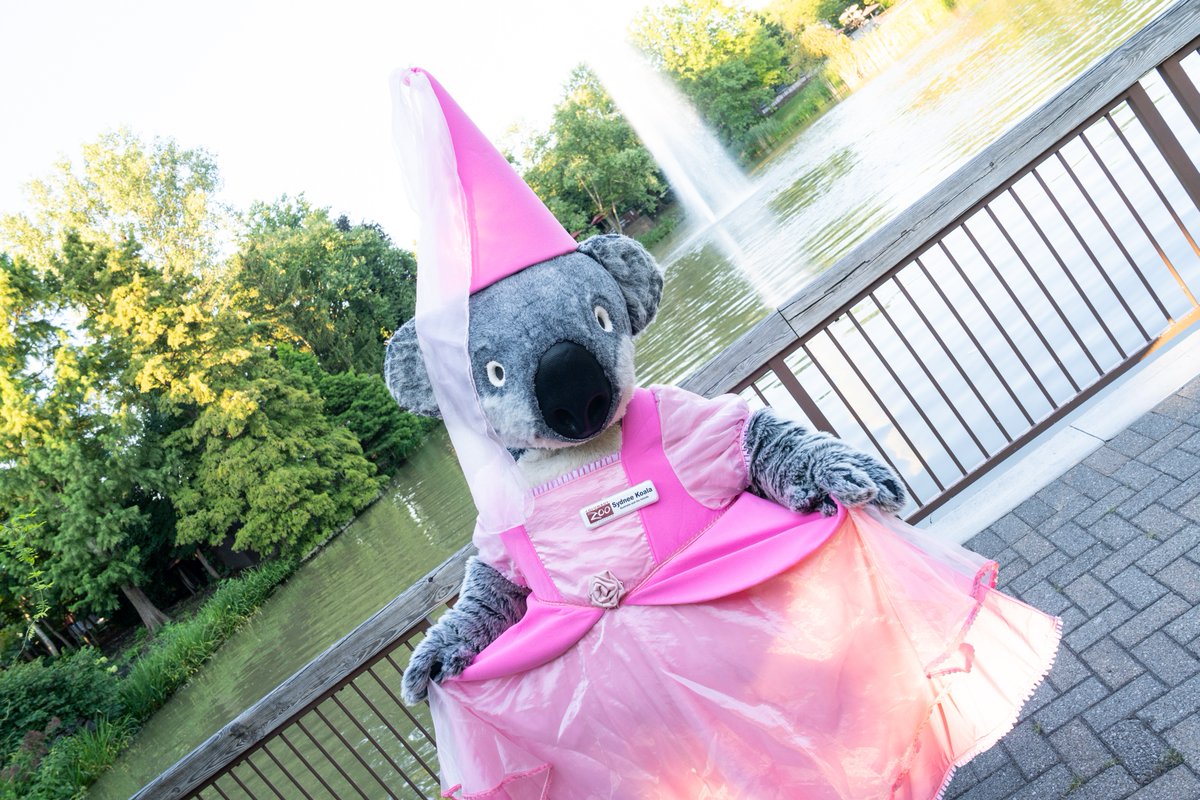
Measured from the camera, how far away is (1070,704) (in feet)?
7.72

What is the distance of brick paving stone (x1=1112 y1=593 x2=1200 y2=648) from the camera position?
2396 millimetres

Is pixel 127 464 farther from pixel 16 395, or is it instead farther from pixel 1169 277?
pixel 1169 277

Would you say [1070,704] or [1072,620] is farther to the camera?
[1072,620]

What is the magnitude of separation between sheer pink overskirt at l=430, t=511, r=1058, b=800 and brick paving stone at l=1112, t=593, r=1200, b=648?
604 mm

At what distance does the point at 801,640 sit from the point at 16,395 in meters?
25.5

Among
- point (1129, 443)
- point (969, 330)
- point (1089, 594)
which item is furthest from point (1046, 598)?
point (969, 330)

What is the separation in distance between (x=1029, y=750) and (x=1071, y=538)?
944 mm

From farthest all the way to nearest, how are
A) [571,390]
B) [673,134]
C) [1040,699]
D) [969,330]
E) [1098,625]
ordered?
[673,134], [969,330], [1098,625], [1040,699], [571,390]

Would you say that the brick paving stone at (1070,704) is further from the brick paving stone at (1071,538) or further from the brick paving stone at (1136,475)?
the brick paving stone at (1136,475)

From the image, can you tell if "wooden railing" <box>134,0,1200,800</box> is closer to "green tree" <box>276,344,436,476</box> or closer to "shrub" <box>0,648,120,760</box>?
"shrub" <box>0,648,120,760</box>

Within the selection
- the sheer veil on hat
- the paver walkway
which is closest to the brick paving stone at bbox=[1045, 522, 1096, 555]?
the paver walkway

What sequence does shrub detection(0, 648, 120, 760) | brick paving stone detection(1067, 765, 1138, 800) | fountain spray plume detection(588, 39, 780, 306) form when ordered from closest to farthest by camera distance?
brick paving stone detection(1067, 765, 1138, 800) → shrub detection(0, 648, 120, 760) → fountain spray plume detection(588, 39, 780, 306)

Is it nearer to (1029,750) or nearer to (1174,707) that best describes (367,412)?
(1029,750)

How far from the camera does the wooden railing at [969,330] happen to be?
10.1 feet
